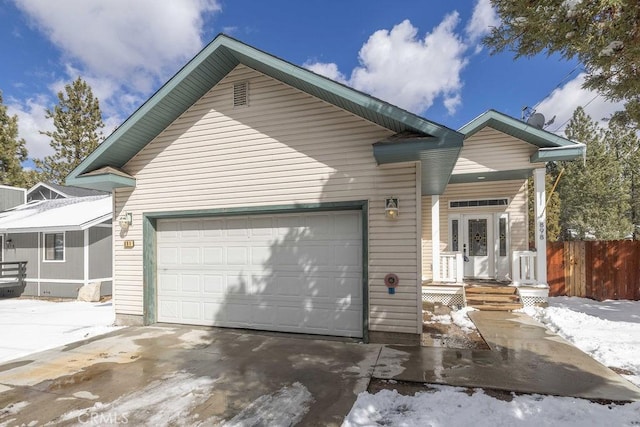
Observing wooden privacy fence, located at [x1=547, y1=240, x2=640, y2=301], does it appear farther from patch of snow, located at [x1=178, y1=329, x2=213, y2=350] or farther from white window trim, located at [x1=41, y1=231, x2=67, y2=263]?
white window trim, located at [x1=41, y1=231, x2=67, y2=263]

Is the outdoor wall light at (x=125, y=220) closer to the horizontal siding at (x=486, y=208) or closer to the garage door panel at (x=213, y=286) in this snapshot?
the garage door panel at (x=213, y=286)

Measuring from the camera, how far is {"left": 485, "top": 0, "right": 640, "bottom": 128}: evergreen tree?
293 centimetres

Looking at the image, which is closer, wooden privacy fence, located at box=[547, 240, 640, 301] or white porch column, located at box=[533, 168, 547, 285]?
white porch column, located at box=[533, 168, 547, 285]

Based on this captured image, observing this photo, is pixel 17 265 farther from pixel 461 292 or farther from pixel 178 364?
pixel 461 292

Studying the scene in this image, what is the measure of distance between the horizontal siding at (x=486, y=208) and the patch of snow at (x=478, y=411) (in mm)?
6703

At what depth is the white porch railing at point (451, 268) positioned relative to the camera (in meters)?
9.23

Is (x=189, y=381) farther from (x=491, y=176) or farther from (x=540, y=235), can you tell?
(x=491, y=176)

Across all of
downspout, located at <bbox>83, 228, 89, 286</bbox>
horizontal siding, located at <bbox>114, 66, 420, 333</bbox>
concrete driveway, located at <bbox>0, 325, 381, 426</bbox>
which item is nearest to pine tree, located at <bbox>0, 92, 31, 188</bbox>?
downspout, located at <bbox>83, 228, 89, 286</bbox>

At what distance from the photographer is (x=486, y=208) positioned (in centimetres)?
1040

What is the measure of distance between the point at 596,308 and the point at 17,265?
20.4 meters

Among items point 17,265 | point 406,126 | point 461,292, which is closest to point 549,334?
point 461,292

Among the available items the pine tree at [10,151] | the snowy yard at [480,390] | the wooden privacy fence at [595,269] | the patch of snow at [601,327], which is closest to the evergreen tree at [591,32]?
the snowy yard at [480,390]

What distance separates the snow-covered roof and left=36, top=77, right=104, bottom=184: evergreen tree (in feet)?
36.6

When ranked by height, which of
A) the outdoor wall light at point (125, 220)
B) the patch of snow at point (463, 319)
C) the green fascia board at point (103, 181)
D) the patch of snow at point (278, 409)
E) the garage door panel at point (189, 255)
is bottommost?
the patch of snow at point (463, 319)
